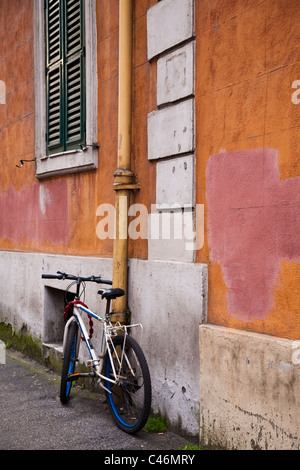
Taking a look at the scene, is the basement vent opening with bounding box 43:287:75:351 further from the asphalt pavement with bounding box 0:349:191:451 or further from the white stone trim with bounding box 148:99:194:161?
the white stone trim with bounding box 148:99:194:161

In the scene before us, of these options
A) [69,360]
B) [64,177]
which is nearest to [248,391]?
[69,360]

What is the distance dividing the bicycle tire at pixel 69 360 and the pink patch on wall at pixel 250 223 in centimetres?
167

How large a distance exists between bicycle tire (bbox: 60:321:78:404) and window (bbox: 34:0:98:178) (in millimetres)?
1695

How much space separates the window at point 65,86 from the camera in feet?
17.3

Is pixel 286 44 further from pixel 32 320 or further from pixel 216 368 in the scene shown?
pixel 32 320

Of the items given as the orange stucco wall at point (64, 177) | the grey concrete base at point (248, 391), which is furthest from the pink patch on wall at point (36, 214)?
the grey concrete base at point (248, 391)

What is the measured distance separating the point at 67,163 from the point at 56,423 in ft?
9.03

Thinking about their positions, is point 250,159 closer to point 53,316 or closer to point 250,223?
point 250,223

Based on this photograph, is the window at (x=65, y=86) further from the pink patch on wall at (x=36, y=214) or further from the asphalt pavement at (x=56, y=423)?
the asphalt pavement at (x=56, y=423)

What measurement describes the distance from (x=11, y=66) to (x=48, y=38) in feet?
4.17

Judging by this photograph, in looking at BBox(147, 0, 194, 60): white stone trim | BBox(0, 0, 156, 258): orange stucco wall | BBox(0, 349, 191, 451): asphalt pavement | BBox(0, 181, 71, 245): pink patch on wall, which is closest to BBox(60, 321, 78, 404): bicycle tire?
BBox(0, 349, 191, 451): asphalt pavement

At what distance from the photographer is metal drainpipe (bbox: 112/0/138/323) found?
4523 millimetres

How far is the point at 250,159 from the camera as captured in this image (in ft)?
11.1

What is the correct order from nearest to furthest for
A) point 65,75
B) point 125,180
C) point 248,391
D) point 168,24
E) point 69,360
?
1. point 248,391
2. point 168,24
3. point 125,180
4. point 69,360
5. point 65,75
